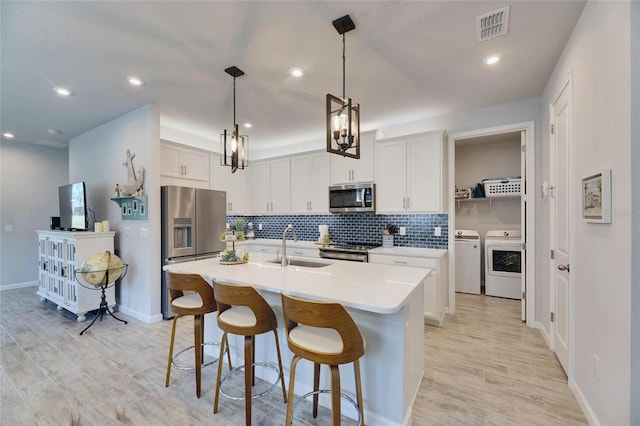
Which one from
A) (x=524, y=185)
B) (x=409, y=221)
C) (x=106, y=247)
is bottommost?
(x=106, y=247)

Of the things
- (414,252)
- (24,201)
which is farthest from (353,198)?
(24,201)

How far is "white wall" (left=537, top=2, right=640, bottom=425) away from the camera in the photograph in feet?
4.40

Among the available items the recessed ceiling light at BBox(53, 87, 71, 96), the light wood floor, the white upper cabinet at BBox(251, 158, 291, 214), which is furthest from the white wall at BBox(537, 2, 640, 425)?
the recessed ceiling light at BBox(53, 87, 71, 96)

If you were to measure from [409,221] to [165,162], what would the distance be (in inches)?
141

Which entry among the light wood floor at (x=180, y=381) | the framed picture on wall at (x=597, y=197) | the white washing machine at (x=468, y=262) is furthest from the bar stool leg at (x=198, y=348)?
the white washing machine at (x=468, y=262)

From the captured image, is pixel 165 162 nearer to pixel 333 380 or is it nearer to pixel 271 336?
pixel 271 336

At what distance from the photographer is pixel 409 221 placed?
157 inches

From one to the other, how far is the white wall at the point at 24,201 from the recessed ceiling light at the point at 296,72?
18.9ft

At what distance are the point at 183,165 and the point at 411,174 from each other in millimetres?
3301

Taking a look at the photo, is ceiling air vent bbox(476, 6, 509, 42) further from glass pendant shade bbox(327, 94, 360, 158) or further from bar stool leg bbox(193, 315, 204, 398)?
Result: bar stool leg bbox(193, 315, 204, 398)

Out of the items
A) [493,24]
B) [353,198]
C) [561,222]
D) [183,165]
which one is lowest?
[561,222]

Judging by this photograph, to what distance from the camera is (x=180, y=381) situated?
7.24ft

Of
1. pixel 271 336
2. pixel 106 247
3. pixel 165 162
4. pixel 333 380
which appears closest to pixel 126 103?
pixel 165 162

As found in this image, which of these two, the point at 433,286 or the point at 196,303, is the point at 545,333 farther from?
the point at 196,303
